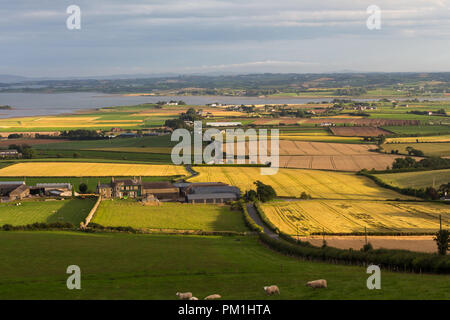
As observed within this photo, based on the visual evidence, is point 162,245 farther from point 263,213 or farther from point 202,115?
point 202,115

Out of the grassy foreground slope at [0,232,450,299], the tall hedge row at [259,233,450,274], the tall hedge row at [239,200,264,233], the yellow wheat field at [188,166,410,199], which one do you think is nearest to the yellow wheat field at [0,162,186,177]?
→ the yellow wheat field at [188,166,410,199]

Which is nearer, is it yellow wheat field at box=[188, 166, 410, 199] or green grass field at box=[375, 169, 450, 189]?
yellow wheat field at box=[188, 166, 410, 199]

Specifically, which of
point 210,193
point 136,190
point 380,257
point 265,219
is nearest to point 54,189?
point 136,190

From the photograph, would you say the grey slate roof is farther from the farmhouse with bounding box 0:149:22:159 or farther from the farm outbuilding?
the farmhouse with bounding box 0:149:22:159

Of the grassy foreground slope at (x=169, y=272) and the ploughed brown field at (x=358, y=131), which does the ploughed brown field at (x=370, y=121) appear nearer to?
the ploughed brown field at (x=358, y=131)

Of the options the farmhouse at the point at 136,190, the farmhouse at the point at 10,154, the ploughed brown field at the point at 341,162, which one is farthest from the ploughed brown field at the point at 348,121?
the farmhouse at the point at 136,190

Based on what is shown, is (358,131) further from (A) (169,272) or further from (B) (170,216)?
(A) (169,272)
